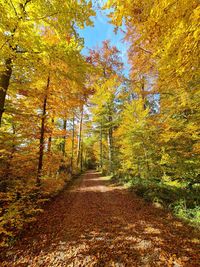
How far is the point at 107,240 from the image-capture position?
13.4ft

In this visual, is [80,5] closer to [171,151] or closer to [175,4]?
[175,4]

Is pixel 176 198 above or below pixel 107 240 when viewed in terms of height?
above

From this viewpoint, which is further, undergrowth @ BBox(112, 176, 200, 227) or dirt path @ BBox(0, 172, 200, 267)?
undergrowth @ BBox(112, 176, 200, 227)

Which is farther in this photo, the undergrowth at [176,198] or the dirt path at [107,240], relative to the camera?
the undergrowth at [176,198]

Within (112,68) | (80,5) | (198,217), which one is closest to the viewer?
(80,5)

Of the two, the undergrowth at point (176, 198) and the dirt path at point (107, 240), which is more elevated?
the undergrowth at point (176, 198)

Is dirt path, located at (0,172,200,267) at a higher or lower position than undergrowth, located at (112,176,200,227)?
lower

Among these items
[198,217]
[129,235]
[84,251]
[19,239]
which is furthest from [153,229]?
[19,239]

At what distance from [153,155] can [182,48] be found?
779 cm

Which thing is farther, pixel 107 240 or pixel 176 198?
pixel 176 198

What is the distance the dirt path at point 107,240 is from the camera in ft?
11.0

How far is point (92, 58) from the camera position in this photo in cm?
1739

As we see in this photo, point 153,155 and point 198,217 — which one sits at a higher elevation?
point 153,155

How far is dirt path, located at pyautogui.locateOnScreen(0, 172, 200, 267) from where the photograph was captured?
335 centimetres
